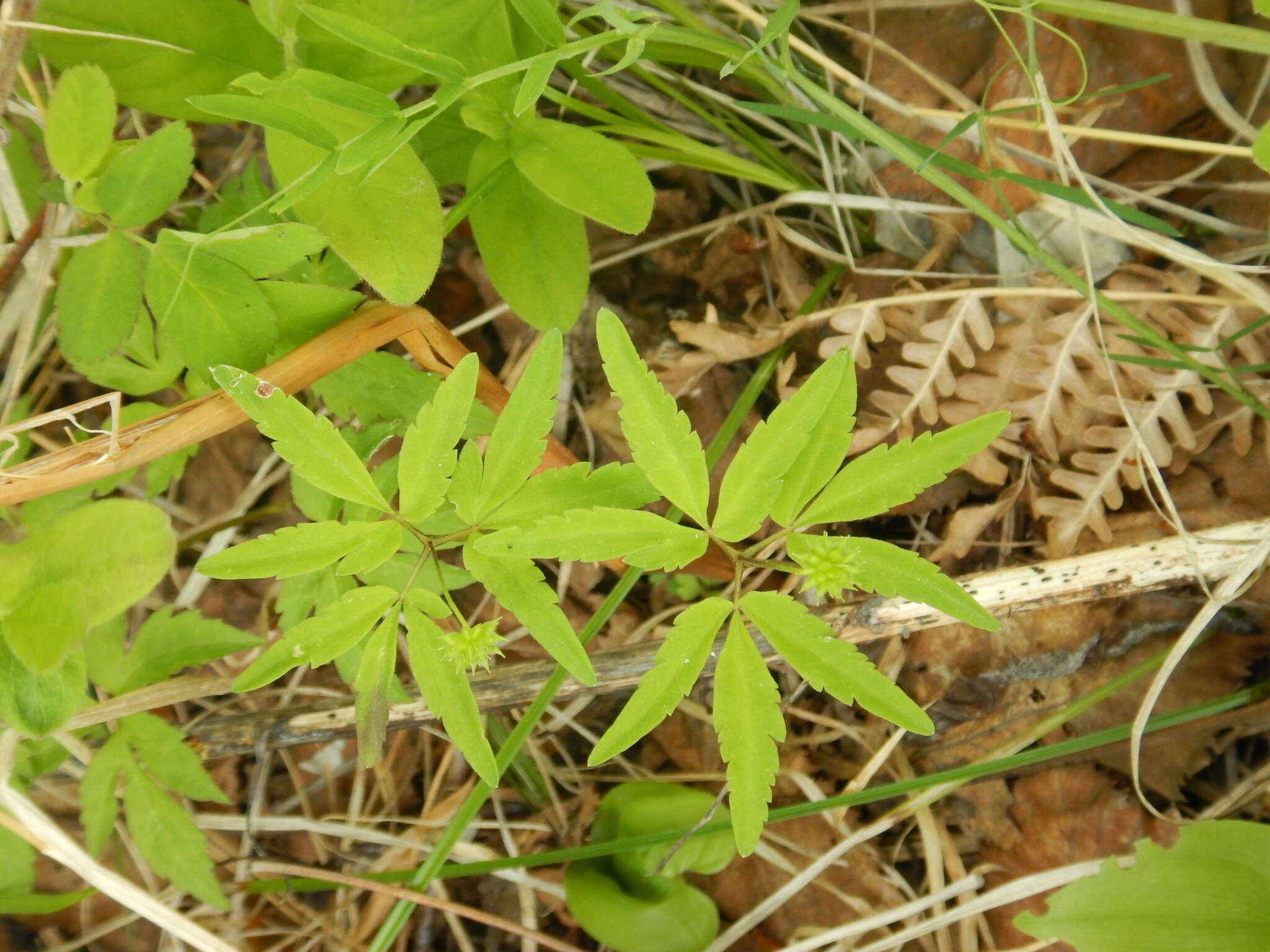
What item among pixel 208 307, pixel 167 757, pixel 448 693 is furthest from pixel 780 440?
pixel 167 757

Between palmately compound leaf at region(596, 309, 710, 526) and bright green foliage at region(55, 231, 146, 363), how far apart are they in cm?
95

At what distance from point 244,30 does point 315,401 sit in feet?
2.57

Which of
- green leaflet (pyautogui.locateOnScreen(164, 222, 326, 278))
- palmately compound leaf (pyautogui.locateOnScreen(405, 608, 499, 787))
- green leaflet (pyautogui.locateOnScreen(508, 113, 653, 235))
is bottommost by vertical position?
palmately compound leaf (pyautogui.locateOnScreen(405, 608, 499, 787))

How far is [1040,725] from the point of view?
6.46 ft

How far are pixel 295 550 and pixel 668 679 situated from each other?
0.58m

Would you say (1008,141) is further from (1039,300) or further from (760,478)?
(760,478)

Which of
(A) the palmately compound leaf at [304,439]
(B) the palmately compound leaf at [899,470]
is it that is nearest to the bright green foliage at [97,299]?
(A) the palmately compound leaf at [304,439]

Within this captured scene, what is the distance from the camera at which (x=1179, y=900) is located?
1707mm

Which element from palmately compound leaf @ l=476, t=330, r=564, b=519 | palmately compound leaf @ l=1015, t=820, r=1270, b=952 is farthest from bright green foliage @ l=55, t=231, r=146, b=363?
palmately compound leaf @ l=1015, t=820, r=1270, b=952

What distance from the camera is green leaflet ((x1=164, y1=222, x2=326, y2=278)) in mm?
1478

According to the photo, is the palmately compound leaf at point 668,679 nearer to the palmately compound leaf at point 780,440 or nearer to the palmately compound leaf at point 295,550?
the palmately compound leaf at point 780,440

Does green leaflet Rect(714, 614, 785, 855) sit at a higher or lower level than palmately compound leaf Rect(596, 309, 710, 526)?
lower

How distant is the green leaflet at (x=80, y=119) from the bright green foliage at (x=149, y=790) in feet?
Result: 3.52

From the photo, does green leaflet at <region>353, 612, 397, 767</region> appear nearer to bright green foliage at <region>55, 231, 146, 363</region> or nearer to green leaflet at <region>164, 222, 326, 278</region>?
green leaflet at <region>164, 222, 326, 278</region>
